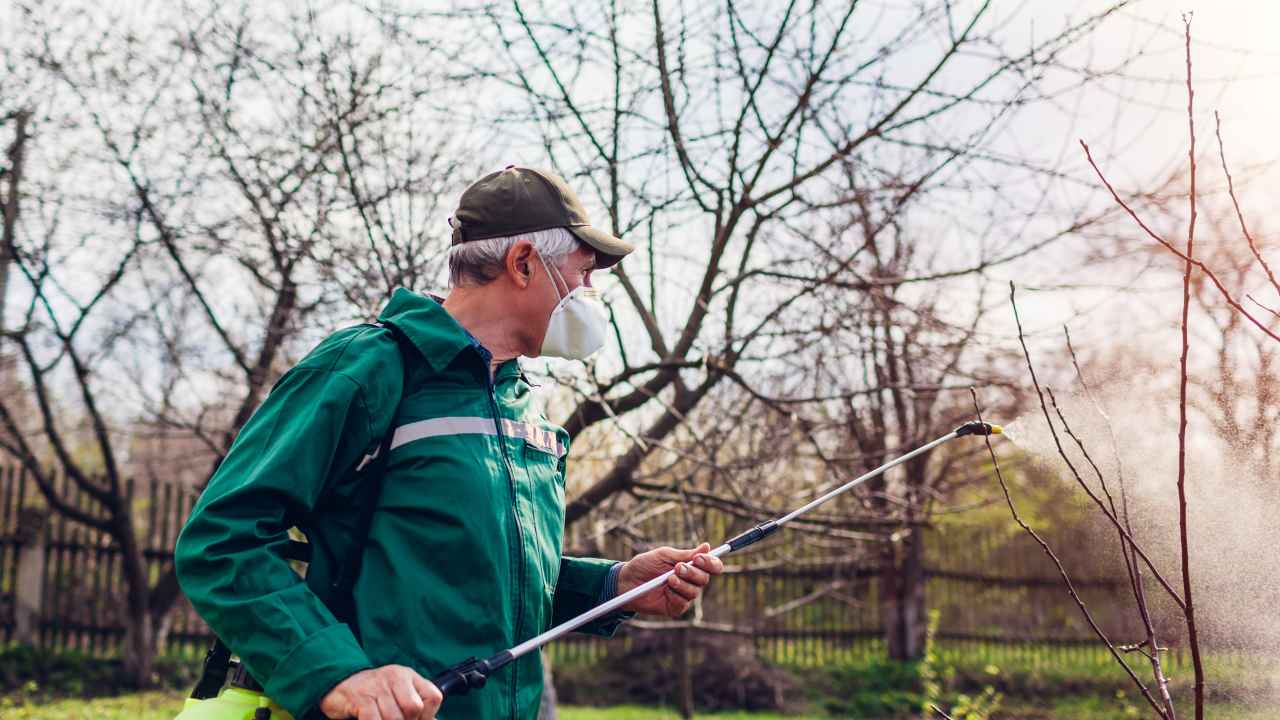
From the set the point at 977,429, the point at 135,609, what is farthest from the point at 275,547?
the point at 135,609

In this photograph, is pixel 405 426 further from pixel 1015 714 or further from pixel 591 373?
pixel 1015 714

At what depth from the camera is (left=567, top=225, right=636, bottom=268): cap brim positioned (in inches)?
88.7

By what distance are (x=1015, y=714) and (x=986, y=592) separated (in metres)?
3.16

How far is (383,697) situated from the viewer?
1.63 metres

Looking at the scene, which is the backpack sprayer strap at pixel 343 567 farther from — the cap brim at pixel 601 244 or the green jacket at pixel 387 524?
the cap brim at pixel 601 244

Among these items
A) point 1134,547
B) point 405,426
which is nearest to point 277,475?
point 405,426

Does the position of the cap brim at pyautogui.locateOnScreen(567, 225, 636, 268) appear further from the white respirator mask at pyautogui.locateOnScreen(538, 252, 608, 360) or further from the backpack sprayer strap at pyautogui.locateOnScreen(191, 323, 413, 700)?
the backpack sprayer strap at pyautogui.locateOnScreen(191, 323, 413, 700)

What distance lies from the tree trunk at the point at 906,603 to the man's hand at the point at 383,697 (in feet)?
36.9

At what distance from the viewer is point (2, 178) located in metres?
8.23

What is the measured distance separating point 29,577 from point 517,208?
10.7 metres

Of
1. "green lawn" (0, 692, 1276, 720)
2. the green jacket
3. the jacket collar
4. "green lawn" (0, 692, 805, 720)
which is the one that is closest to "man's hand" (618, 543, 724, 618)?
the green jacket

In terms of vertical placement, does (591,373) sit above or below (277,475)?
above

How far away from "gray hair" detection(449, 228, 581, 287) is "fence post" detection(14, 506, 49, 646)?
10518mm

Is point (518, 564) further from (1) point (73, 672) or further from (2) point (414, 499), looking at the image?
(1) point (73, 672)
